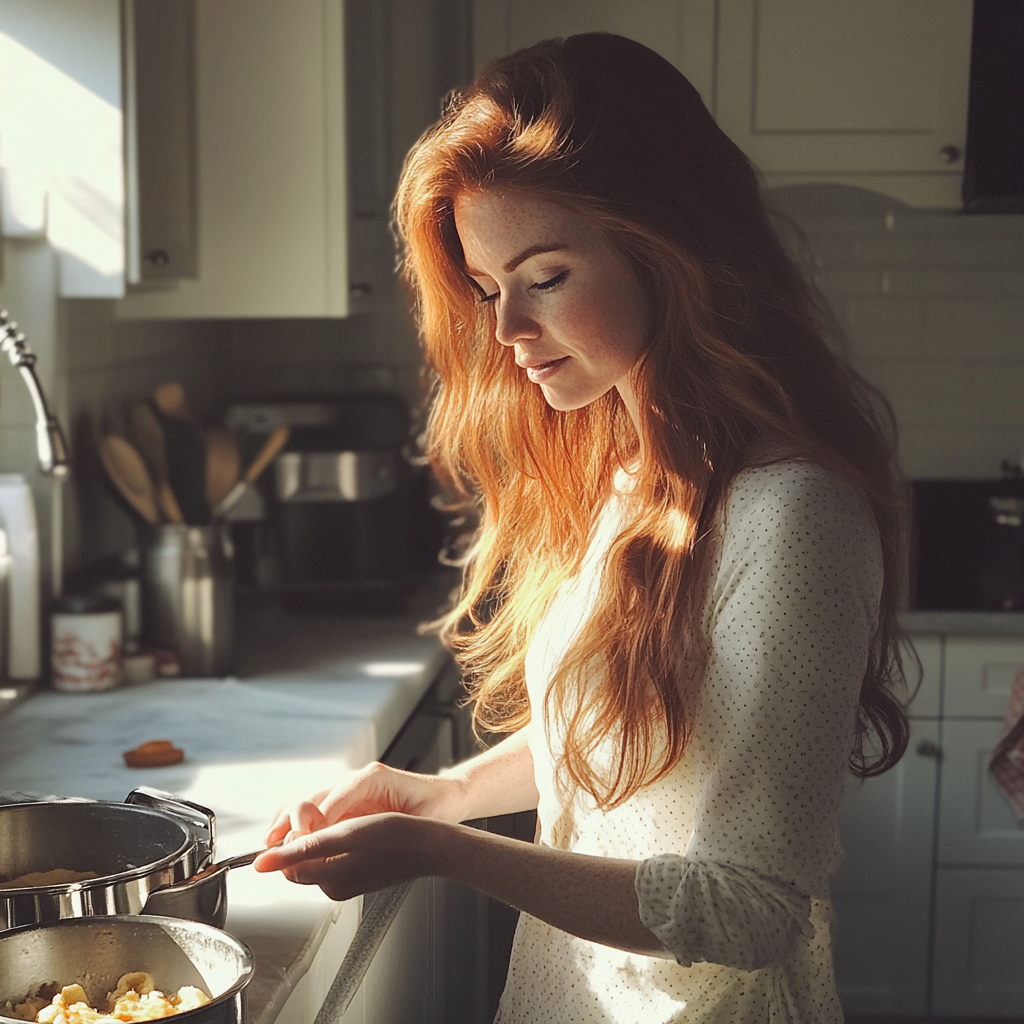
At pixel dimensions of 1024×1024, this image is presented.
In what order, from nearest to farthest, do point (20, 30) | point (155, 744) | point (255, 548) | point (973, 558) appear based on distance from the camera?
point (155, 744)
point (20, 30)
point (255, 548)
point (973, 558)

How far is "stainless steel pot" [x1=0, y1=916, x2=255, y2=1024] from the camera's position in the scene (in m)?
0.90

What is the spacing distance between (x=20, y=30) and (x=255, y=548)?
1.21 meters

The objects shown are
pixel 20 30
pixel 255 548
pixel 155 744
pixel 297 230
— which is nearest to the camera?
pixel 155 744

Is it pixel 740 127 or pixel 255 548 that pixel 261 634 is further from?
pixel 740 127

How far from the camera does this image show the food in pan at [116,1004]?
874 millimetres

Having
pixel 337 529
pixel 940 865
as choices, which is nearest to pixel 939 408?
pixel 940 865

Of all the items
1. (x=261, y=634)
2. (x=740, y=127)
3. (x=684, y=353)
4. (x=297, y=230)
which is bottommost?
(x=261, y=634)

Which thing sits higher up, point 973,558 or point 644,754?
point 644,754

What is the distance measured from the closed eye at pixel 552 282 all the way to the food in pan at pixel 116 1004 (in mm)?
589

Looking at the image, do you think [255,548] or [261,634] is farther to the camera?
[255,548]

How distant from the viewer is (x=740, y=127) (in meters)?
2.90

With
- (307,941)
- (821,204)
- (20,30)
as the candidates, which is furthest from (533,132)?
(821,204)

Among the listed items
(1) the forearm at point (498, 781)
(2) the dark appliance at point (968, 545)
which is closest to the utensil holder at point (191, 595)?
(1) the forearm at point (498, 781)

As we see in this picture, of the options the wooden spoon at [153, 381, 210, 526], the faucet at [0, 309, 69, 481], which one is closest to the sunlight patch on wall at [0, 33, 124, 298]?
the faucet at [0, 309, 69, 481]
